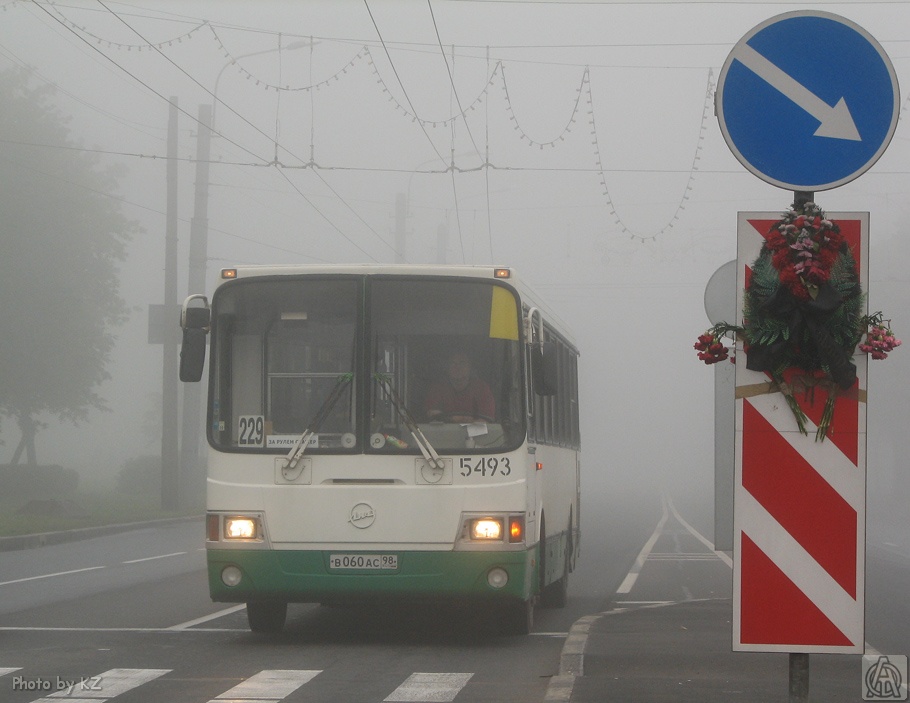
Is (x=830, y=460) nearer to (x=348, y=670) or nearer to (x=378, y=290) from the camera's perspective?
(x=348, y=670)

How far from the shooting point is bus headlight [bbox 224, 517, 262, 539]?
11078 mm

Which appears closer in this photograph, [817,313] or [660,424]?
[817,313]

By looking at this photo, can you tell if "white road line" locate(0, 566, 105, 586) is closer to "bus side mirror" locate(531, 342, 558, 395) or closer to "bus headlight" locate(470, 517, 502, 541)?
"bus headlight" locate(470, 517, 502, 541)

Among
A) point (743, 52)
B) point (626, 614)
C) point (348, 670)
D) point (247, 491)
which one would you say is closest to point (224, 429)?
point (247, 491)

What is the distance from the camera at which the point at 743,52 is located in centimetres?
528

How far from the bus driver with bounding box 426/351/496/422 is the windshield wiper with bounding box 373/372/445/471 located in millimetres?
148

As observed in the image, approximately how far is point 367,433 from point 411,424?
0.33 m

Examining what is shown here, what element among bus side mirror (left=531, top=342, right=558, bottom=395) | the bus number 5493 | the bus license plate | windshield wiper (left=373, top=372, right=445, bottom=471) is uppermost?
bus side mirror (left=531, top=342, right=558, bottom=395)

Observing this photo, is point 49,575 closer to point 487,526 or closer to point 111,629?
point 111,629

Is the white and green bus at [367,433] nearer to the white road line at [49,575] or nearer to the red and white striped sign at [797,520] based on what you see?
the red and white striped sign at [797,520]

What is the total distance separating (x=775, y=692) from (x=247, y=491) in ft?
14.7

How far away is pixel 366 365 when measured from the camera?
11.3m

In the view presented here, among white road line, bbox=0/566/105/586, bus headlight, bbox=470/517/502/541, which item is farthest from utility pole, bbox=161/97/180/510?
bus headlight, bbox=470/517/502/541

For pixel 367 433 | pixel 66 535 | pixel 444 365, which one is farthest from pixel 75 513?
pixel 444 365
